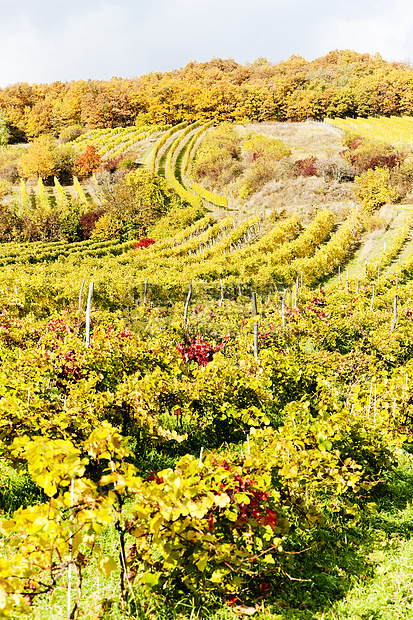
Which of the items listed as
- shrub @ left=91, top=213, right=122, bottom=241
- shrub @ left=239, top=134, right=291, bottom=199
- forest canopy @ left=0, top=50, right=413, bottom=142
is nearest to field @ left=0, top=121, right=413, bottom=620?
shrub @ left=91, top=213, right=122, bottom=241

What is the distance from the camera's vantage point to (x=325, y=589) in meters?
2.65

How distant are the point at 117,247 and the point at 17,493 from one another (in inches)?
1102

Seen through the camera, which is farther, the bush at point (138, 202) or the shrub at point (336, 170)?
the bush at point (138, 202)

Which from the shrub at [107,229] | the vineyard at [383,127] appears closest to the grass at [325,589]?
the shrub at [107,229]

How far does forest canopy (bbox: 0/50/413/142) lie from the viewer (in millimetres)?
55219

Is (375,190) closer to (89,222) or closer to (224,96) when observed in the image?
(89,222)

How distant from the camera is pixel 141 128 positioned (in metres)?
63.3

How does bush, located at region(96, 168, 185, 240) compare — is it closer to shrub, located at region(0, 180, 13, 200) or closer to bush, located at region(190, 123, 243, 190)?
bush, located at region(190, 123, 243, 190)

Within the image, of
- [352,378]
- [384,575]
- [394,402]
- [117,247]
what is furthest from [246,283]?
[117,247]

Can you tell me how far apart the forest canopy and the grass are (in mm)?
63937

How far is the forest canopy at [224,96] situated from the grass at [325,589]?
63.9m

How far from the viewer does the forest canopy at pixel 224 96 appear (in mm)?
55219

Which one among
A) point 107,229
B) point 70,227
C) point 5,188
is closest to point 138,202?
point 107,229

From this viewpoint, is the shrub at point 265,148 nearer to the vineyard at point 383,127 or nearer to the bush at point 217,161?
the bush at point 217,161
